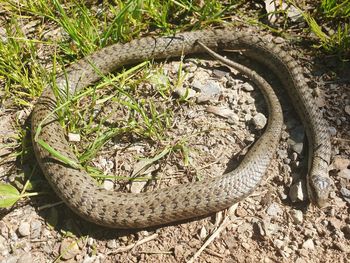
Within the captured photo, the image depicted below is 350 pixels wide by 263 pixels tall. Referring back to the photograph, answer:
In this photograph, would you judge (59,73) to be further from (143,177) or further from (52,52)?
(143,177)

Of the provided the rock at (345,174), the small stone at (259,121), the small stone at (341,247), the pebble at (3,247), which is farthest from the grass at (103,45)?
the small stone at (341,247)

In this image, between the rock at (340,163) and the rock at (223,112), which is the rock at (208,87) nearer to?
the rock at (223,112)

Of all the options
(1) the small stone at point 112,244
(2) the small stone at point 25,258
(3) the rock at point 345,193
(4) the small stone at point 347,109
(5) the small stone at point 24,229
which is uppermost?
(4) the small stone at point 347,109

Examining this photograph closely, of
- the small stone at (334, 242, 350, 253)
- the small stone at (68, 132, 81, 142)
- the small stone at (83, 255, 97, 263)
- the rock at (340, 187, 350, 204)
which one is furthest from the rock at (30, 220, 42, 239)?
the rock at (340, 187, 350, 204)

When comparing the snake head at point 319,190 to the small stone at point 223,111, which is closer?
the snake head at point 319,190

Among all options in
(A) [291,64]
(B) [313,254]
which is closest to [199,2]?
(A) [291,64]

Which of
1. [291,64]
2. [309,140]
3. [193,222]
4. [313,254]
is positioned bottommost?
[193,222]

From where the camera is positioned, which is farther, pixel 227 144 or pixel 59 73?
pixel 59 73
